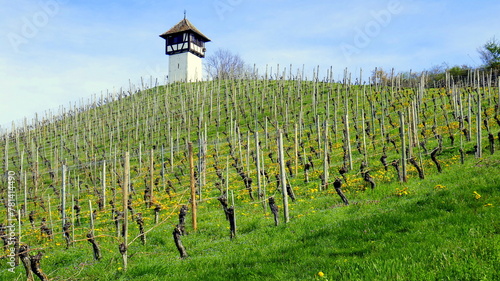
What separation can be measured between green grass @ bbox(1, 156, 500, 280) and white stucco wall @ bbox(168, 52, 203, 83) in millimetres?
54421

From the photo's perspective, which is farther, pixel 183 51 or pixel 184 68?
pixel 183 51

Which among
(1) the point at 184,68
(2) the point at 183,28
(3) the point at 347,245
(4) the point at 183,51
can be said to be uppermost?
(2) the point at 183,28

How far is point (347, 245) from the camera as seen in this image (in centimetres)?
730

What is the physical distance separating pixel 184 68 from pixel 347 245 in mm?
60757

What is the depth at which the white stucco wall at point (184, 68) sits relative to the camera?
211 feet

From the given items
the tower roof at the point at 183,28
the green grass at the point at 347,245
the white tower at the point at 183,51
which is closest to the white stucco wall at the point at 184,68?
the white tower at the point at 183,51

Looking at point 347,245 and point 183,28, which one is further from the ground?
point 183,28

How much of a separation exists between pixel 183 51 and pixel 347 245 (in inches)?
2470

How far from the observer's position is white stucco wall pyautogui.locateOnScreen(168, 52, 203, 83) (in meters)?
64.2
